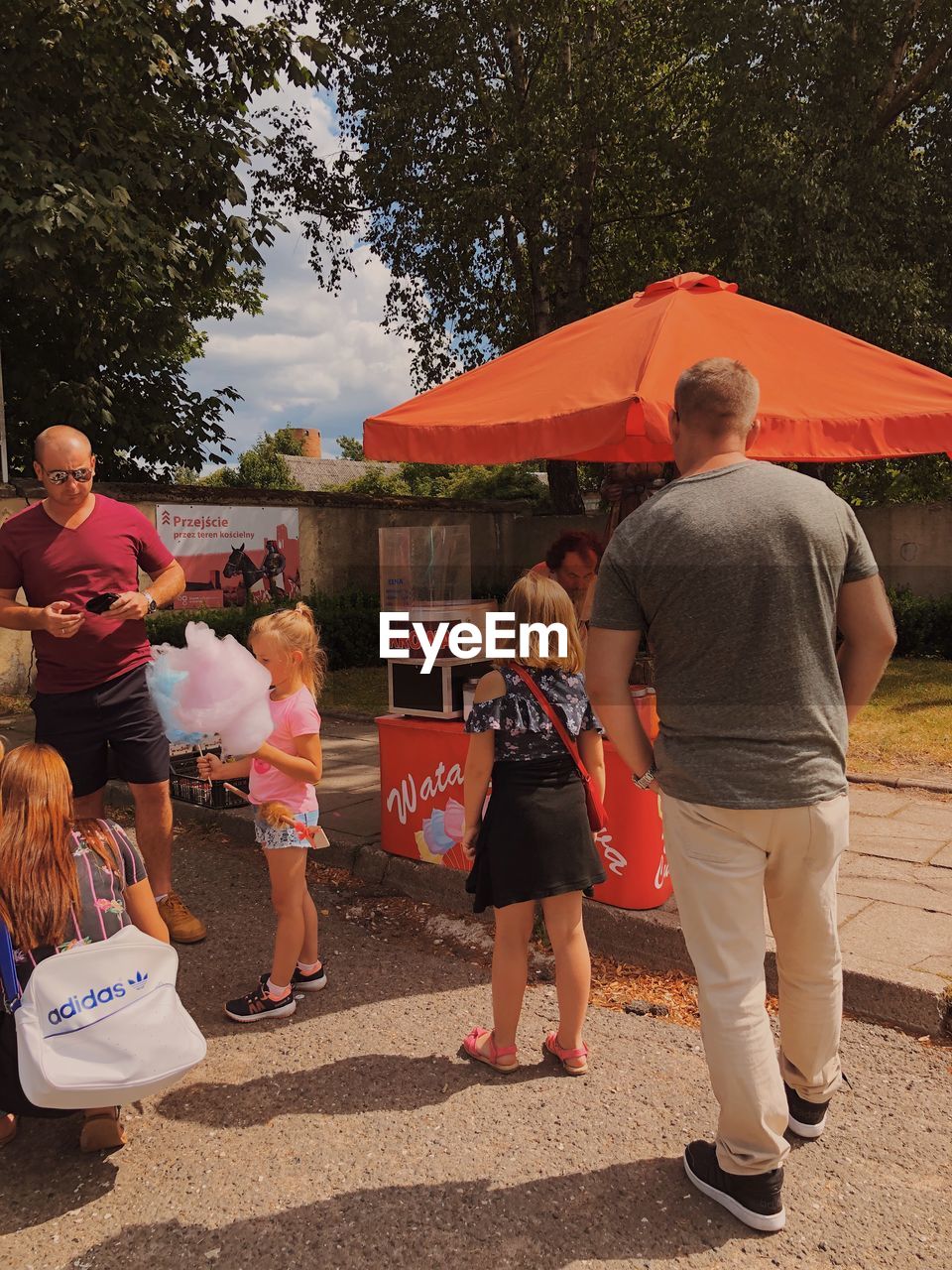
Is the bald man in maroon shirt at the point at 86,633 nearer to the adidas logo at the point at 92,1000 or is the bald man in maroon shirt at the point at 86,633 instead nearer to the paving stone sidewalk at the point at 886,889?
the paving stone sidewalk at the point at 886,889

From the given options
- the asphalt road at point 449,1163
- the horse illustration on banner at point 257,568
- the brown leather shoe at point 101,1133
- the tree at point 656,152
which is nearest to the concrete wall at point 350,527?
the horse illustration on banner at point 257,568

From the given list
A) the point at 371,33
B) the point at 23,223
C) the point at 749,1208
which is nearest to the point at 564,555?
the point at 749,1208

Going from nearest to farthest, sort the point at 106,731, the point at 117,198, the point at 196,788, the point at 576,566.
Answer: the point at 106,731 → the point at 576,566 → the point at 196,788 → the point at 117,198

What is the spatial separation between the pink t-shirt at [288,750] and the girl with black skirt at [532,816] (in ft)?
2.44

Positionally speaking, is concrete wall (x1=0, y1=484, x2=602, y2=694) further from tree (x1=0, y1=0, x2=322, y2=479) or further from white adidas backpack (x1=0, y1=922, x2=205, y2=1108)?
white adidas backpack (x1=0, y1=922, x2=205, y2=1108)

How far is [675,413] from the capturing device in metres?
2.54

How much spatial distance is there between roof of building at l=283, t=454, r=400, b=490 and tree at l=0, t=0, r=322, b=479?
58.9m

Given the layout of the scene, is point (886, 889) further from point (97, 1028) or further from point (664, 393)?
point (97, 1028)

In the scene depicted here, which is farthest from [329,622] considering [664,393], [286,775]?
[664,393]

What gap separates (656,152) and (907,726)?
9192 millimetres

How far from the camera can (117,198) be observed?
966 cm

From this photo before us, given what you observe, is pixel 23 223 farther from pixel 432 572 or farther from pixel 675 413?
pixel 675 413

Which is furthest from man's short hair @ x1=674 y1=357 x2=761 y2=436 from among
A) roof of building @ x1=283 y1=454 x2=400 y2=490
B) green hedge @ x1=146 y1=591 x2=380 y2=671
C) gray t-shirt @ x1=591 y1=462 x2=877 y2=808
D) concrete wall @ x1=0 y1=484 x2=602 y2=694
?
roof of building @ x1=283 y1=454 x2=400 y2=490

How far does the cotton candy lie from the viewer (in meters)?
3.39
